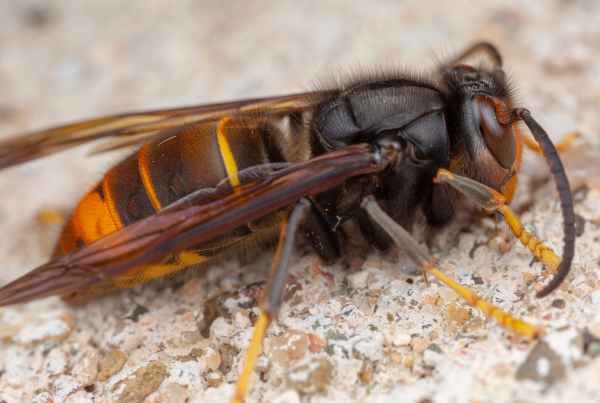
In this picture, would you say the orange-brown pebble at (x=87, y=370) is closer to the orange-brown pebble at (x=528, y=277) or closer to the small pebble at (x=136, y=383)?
the small pebble at (x=136, y=383)

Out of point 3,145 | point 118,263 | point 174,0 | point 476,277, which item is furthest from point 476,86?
point 174,0

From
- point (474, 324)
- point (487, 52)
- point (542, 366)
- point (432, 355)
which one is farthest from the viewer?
point (487, 52)

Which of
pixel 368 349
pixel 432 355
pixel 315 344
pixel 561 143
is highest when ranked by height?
pixel 561 143

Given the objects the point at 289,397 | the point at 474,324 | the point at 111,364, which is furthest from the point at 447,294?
the point at 111,364

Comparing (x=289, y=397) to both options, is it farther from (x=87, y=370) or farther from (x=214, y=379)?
(x=87, y=370)

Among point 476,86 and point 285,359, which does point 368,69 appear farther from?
point 285,359

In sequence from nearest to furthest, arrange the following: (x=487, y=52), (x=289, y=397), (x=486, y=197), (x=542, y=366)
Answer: (x=542, y=366) < (x=289, y=397) < (x=486, y=197) < (x=487, y=52)

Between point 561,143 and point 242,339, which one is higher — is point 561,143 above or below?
above

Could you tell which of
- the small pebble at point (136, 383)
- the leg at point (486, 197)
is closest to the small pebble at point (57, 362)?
the small pebble at point (136, 383)
